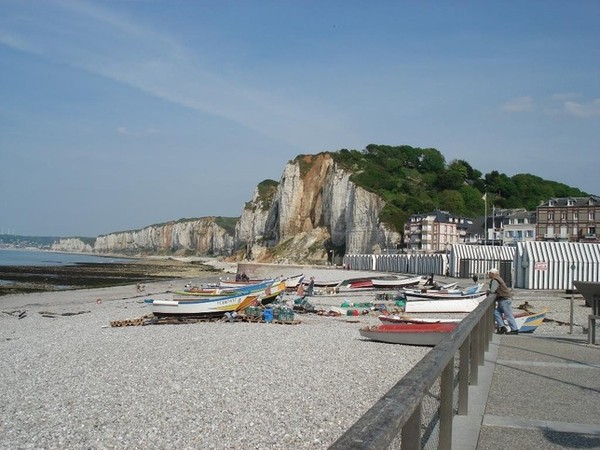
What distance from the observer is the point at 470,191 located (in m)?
147

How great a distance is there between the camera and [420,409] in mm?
3389

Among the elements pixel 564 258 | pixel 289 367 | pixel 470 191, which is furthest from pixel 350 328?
pixel 470 191

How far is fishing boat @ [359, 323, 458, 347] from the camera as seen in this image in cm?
1455

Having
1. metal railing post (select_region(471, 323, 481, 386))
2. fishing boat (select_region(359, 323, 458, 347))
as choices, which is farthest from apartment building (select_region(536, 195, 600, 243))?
metal railing post (select_region(471, 323, 481, 386))

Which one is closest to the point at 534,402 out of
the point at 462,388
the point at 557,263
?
the point at 462,388

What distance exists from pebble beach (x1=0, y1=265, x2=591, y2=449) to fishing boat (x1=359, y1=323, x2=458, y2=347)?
0.24 metres

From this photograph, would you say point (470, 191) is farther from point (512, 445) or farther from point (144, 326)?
point (512, 445)

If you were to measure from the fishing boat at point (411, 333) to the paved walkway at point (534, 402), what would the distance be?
3079mm

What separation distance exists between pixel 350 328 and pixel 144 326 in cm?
787

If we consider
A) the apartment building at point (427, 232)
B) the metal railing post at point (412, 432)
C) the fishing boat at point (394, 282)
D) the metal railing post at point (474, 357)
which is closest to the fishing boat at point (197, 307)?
the metal railing post at point (474, 357)

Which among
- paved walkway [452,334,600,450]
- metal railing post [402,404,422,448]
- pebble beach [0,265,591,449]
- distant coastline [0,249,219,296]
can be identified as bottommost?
distant coastline [0,249,219,296]

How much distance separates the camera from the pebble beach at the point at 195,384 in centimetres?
875

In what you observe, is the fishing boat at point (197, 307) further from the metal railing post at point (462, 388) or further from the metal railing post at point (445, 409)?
the metal railing post at point (445, 409)

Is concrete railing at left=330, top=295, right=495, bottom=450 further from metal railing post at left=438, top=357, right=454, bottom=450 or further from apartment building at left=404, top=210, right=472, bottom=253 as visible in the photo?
apartment building at left=404, top=210, right=472, bottom=253
